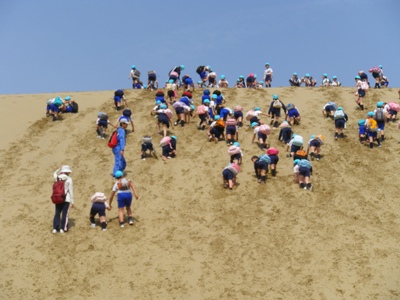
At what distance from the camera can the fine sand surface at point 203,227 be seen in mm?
14453

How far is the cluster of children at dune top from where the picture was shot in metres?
16.4

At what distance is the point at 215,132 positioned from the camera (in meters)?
22.5

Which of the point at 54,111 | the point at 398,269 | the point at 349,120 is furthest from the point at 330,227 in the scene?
the point at 54,111

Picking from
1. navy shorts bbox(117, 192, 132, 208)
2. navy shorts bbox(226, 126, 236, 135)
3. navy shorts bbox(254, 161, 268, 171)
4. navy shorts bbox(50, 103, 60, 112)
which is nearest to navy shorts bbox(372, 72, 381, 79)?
navy shorts bbox(226, 126, 236, 135)

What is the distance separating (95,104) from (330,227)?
50.9ft

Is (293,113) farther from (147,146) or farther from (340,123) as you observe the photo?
(147,146)

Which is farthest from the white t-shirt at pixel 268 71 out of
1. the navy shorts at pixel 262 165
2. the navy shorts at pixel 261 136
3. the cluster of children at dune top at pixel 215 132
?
the navy shorts at pixel 262 165

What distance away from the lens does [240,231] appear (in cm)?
1658

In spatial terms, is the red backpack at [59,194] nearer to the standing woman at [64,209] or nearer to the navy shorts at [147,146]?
the standing woman at [64,209]

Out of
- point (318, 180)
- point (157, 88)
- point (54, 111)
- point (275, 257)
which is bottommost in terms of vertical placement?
point (275, 257)

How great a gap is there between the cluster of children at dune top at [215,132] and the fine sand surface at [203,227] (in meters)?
0.41

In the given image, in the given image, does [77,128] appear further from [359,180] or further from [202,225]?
[359,180]

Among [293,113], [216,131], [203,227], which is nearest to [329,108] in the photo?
[293,113]

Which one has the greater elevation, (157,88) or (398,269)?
(157,88)
